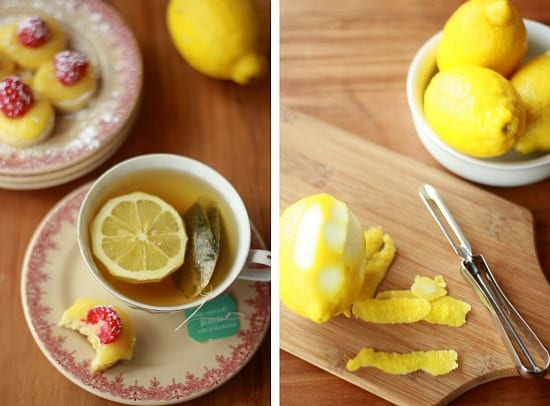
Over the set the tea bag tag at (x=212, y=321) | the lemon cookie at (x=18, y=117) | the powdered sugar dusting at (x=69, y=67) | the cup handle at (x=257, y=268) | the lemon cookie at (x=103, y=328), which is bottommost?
the tea bag tag at (x=212, y=321)

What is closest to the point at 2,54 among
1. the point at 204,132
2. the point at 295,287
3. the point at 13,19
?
the point at 13,19


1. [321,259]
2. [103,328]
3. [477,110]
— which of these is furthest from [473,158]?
[103,328]

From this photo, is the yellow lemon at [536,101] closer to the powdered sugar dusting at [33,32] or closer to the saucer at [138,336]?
the saucer at [138,336]

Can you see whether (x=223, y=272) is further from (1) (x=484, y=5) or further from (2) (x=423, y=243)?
(1) (x=484, y=5)

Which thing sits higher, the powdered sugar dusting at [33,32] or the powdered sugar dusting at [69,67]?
the powdered sugar dusting at [33,32]

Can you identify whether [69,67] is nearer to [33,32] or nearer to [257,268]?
[33,32]

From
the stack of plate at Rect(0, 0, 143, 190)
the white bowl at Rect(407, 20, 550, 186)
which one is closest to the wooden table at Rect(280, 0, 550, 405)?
the white bowl at Rect(407, 20, 550, 186)

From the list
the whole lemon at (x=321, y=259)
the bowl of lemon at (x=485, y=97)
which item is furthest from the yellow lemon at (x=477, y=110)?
the whole lemon at (x=321, y=259)

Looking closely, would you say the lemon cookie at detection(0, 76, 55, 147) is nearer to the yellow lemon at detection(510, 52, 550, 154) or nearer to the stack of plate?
the stack of plate

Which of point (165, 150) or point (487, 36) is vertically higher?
point (487, 36)
